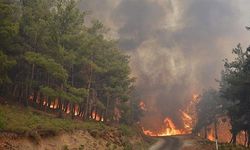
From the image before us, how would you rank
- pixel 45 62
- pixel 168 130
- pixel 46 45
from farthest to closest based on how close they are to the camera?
pixel 168 130 < pixel 46 45 < pixel 45 62

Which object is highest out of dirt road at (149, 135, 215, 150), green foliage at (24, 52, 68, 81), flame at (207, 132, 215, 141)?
green foliage at (24, 52, 68, 81)

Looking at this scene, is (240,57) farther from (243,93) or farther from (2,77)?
(2,77)

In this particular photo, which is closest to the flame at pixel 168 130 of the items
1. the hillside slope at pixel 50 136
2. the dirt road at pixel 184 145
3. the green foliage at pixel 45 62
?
the dirt road at pixel 184 145

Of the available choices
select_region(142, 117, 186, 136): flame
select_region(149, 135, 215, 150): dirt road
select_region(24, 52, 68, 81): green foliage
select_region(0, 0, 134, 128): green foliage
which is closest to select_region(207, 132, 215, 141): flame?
select_region(142, 117, 186, 136): flame

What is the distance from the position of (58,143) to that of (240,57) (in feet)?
128

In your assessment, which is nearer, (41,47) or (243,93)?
(243,93)

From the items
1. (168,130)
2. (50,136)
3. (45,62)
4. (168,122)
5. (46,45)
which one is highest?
(46,45)

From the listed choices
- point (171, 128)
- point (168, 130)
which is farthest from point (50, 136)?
point (171, 128)

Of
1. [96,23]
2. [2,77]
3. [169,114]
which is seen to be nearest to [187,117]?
[169,114]

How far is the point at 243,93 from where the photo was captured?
39344mm

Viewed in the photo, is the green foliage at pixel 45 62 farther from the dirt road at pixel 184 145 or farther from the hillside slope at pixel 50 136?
the dirt road at pixel 184 145

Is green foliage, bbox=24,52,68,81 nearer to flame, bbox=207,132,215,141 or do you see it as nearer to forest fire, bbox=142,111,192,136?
forest fire, bbox=142,111,192,136

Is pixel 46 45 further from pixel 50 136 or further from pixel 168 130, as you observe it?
pixel 168 130

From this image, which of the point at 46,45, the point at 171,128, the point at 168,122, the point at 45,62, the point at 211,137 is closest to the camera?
the point at 45,62
